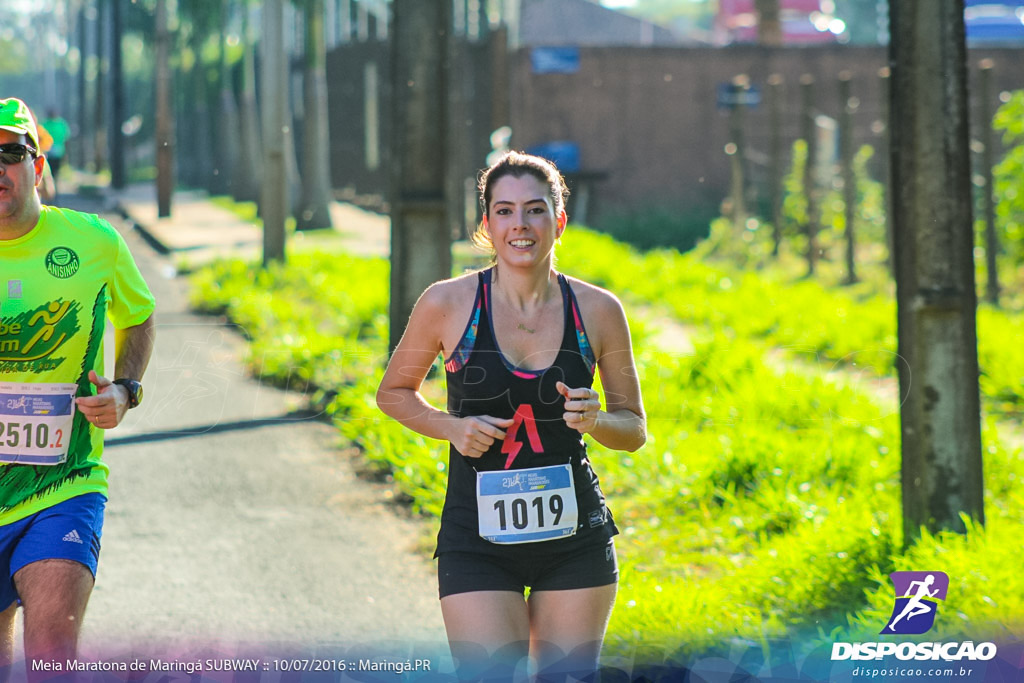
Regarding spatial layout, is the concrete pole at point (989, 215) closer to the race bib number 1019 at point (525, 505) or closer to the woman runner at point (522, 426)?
the woman runner at point (522, 426)

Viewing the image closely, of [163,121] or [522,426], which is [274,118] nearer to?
[163,121]

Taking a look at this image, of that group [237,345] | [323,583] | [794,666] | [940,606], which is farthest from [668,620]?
[237,345]

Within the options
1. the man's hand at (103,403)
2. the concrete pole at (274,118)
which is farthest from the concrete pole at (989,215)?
the man's hand at (103,403)

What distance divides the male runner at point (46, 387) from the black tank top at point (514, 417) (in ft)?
2.87

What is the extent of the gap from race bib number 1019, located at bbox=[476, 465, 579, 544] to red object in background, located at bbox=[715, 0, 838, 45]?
50.4 metres

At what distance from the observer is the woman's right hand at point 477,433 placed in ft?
11.8

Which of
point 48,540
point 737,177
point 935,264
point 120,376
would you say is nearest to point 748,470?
point 935,264

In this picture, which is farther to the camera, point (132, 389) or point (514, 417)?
point (132, 389)

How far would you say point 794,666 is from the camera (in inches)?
184

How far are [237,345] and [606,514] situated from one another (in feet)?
30.1

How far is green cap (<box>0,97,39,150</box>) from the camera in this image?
378 cm

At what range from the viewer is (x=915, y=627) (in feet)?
15.6

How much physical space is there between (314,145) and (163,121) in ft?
9.18

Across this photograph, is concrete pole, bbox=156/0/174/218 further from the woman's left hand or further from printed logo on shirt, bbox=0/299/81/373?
the woman's left hand
